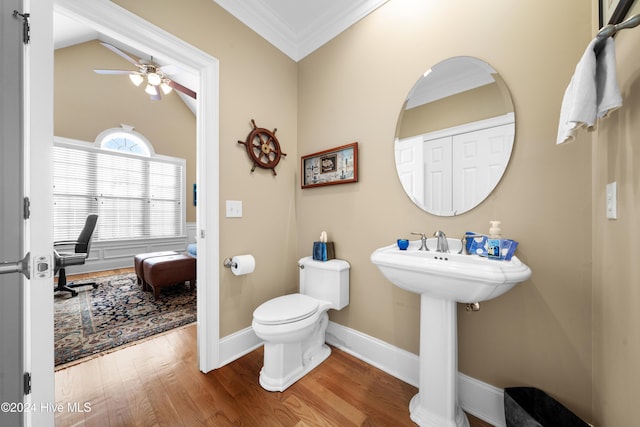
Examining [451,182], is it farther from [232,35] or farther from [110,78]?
[110,78]

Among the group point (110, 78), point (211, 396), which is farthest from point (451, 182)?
point (110, 78)

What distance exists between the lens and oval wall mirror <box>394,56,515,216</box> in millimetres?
1167

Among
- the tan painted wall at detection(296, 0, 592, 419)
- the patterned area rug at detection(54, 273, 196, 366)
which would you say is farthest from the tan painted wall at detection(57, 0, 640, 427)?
the patterned area rug at detection(54, 273, 196, 366)

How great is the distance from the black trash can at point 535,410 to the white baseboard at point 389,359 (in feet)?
0.40

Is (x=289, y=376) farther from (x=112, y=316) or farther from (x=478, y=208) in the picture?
(x=112, y=316)

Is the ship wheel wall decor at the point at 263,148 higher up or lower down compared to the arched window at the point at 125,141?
lower down

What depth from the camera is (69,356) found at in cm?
162

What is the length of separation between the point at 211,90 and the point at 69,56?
436 centimetres

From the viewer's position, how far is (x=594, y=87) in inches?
28.4

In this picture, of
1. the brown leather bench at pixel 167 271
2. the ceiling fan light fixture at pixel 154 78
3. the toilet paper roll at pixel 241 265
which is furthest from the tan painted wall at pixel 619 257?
the ceiling fan light fixture at pixel 154 78

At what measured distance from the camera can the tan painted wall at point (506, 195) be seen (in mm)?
996

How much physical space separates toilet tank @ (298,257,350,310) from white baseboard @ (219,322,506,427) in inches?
11.7

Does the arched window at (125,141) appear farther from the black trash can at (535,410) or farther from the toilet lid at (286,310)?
the black trash can at (535,410)

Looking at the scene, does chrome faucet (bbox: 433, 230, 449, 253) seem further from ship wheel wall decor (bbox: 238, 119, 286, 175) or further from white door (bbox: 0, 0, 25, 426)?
white door (bbox: 0, 0, 25, 426)
